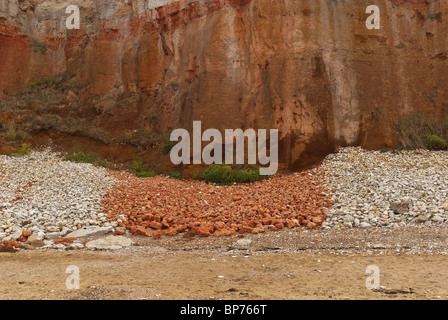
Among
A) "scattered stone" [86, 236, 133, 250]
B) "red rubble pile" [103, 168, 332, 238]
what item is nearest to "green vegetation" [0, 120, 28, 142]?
"red rubble pile" [103, 168, 332, 238]

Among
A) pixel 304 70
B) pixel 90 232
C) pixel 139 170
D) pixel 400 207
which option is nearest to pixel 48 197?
pixel 90 232

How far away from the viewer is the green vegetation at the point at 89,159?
48.7 ft

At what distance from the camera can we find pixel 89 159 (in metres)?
15.3

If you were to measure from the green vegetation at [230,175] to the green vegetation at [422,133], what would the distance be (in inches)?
187

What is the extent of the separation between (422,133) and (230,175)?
6.38m

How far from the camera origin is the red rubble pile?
26.7ft

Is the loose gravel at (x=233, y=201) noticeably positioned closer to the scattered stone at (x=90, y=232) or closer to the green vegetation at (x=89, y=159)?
the scattered stone at (x=90, y=232)

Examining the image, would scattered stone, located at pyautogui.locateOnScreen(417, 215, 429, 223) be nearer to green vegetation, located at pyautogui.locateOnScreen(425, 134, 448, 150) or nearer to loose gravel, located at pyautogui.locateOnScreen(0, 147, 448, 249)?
loose gravel, located at pyautogui.locateOnScreen(0, 147, 448, 249)

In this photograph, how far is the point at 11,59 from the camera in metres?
21.0

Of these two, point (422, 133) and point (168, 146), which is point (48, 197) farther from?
point (422, 133)

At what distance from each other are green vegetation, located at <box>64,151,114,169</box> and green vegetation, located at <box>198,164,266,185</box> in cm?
457

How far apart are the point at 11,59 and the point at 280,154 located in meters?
16.5

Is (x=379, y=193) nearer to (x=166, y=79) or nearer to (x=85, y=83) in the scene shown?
(x=166, y=79)

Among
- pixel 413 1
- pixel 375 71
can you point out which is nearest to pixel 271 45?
pixel 375 71
